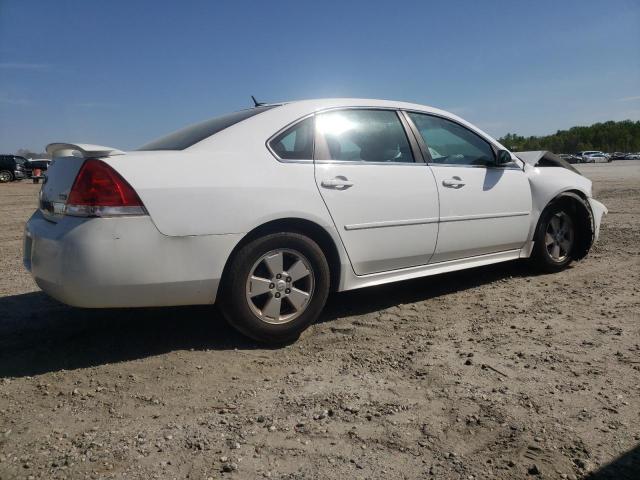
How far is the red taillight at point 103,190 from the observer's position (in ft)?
8.84

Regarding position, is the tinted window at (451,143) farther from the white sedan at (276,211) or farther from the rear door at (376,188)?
the rear door at (376,188)

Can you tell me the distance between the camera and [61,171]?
299cm

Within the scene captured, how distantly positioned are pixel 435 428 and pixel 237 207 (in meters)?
1.59

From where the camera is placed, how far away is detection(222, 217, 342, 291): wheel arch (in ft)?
10.0

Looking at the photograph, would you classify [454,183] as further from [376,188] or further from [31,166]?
[31,166]

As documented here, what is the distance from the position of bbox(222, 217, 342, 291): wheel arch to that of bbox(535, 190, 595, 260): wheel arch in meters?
2.64

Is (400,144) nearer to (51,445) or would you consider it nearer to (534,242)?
(534,242)

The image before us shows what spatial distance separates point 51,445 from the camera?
212cm

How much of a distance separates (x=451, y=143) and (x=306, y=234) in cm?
169

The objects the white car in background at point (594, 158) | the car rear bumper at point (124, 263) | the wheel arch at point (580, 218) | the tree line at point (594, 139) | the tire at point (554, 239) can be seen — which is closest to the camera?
the car rear bumper at point (124, 263)

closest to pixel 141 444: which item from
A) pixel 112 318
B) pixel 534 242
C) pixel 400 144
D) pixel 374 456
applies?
pixel 374 456

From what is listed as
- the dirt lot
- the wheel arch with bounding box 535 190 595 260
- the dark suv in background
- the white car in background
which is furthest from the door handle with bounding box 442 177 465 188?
the white car in background

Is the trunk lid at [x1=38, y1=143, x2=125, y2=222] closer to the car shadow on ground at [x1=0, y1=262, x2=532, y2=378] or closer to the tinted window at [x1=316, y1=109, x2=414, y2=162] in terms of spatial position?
the car shadow on ground at [x1=0, y1=262, x2=532, y2=378]

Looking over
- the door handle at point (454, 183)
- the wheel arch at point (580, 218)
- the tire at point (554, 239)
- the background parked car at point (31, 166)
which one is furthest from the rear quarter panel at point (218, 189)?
the background parked car at point (31, 166)
